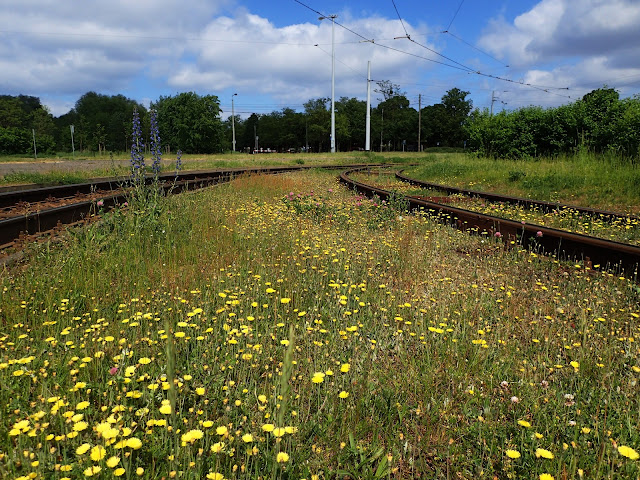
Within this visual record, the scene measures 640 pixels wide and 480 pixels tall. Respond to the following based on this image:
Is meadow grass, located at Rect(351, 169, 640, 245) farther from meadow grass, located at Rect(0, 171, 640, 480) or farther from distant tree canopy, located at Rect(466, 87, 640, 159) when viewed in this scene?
distant tree canopy, located at Rect(466, 87, 640, 159)

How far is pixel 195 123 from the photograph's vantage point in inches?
3504

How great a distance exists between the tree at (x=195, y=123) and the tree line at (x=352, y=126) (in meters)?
0.21

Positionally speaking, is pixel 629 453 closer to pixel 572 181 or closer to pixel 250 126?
pixel 572 181

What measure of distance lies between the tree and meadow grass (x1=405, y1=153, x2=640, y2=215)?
264 feet

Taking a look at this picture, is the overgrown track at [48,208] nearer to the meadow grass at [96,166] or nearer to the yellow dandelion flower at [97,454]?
the meadow grass at [96,166]

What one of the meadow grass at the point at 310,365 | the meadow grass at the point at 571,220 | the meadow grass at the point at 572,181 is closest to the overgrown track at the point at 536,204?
the meadow grass at the point at 571,220

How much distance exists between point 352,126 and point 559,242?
399 feet

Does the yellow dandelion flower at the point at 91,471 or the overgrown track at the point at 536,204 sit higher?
the overgrown track at the point at 536,204

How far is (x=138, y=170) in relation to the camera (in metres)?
6.17

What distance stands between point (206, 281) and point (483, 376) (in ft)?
8.52

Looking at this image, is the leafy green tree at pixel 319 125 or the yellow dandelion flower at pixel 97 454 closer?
the yellow dandelion flower at pixel 97 454

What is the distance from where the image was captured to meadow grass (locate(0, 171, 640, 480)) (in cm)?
183

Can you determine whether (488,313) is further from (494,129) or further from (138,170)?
(494,129)

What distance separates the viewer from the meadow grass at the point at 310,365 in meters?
1.83
